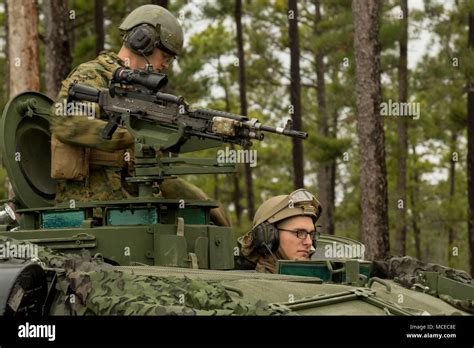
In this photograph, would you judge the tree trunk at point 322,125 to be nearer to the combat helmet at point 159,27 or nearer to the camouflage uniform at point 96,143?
the combat helmet at point 159,27

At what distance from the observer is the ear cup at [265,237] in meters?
9.93

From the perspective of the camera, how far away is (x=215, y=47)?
3697cm

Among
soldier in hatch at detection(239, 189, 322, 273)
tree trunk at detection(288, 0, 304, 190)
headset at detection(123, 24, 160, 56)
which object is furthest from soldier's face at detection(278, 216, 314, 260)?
tree trunk at detection(288, 0, 304, 190)

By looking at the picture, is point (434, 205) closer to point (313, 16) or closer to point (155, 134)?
point (313, 16)

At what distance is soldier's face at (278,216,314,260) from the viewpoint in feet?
32.8

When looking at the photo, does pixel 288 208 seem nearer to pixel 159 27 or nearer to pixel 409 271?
pixel 409 271

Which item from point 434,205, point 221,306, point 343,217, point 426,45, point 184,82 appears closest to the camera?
point 221,306

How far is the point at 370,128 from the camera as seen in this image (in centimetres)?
2108

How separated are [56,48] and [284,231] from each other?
38.3 ft

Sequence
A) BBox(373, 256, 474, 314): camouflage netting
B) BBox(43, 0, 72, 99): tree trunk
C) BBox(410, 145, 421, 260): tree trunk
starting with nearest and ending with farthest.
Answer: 1. BBox(373, 256, 474, 314): camouflage netting
2. BBox(43, 0, 72, 99): tree trunk
3. BBox(410, 145, 421, 260): tree trunk

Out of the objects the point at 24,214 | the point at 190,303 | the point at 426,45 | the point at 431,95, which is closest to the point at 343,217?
the point at 431,95

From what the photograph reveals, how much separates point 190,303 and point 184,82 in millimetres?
25972

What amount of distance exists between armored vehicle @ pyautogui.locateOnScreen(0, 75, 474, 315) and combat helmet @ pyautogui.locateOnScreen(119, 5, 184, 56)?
84 cm

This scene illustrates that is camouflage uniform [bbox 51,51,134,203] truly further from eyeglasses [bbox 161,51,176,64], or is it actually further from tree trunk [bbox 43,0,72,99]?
tree trunk [bbox 43,0,72,99]
